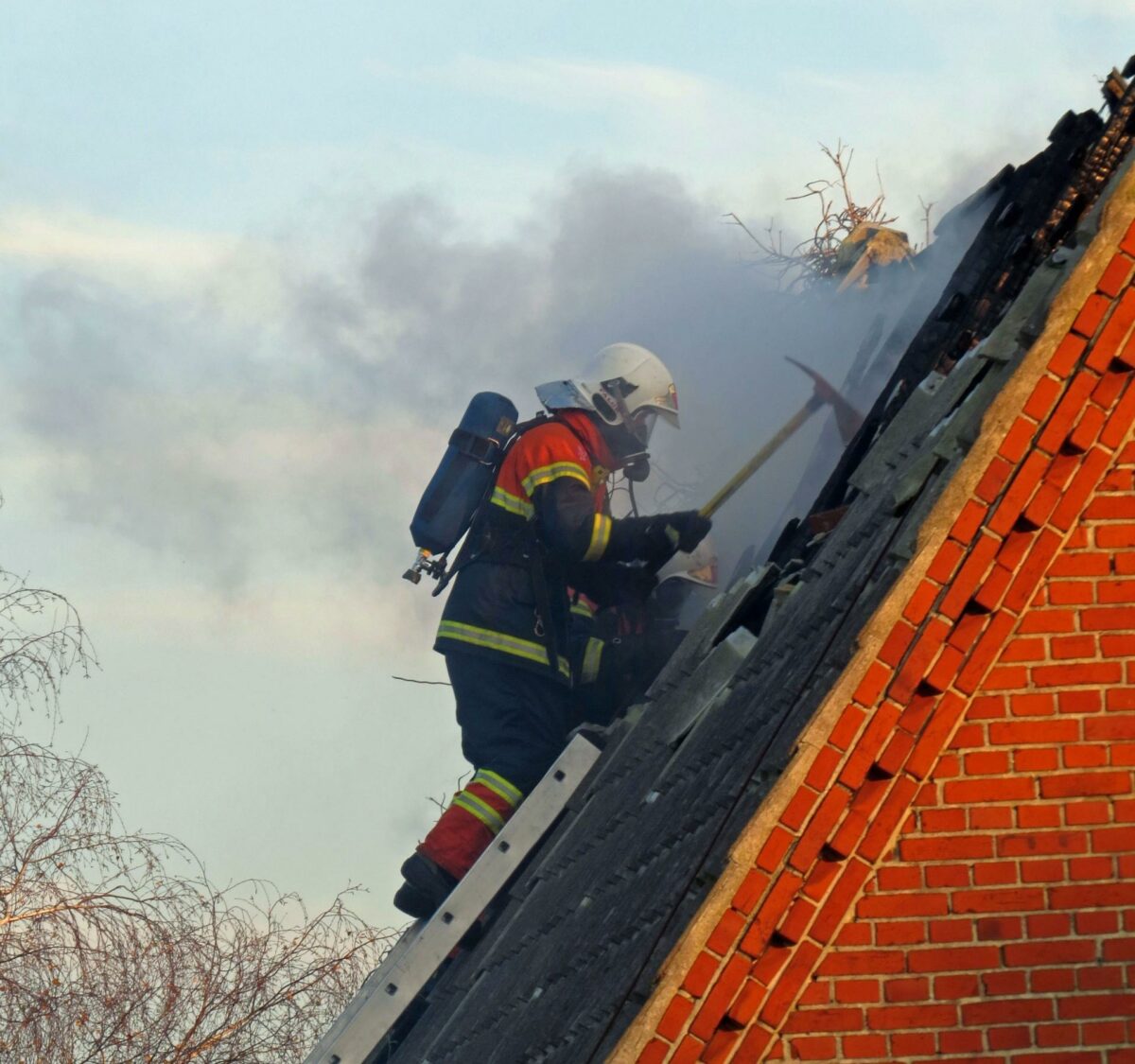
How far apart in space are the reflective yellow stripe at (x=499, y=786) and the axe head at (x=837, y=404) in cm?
227

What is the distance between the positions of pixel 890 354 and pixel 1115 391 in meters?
4.27

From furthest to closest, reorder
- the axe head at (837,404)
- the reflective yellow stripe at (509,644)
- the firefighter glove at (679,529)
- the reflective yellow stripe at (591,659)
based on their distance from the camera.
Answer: the axe head at (837,404)
the reflective yellow stripe at (591,659)
the reflective yellow stripe at (509,644)
the firefighter glove at (679,529)

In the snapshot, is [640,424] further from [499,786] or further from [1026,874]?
[1026,874]

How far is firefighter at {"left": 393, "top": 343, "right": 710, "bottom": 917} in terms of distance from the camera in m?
Answer: 7.45

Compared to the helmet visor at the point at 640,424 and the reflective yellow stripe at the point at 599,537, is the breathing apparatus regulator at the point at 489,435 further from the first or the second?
the reflective yellow stripe at the point at 599,537

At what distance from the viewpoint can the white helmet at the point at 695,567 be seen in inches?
328

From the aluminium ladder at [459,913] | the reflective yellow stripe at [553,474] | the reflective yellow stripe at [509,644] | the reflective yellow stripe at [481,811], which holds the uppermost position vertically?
the reflective yellow stripe at [553,474]

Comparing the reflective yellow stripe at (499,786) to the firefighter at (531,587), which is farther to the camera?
the reflective yellow stripe at (499,786)

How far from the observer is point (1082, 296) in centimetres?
361

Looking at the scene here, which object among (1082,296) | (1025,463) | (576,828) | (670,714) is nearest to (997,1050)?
(1025,463)

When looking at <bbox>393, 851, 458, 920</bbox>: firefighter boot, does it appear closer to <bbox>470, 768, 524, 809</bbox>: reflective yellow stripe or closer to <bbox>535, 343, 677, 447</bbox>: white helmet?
<bbox>470, 768, 524, 809</bbox>: reflective yellow stripe

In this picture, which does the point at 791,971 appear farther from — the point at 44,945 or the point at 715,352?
the point at 715,352

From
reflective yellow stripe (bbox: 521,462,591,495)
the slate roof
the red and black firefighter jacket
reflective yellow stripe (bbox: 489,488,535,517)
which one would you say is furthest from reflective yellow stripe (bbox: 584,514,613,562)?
Result: the slate roof

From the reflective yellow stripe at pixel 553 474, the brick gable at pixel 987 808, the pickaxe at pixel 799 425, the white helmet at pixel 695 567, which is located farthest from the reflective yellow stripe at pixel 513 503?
the brick gable at pixel 987 808
